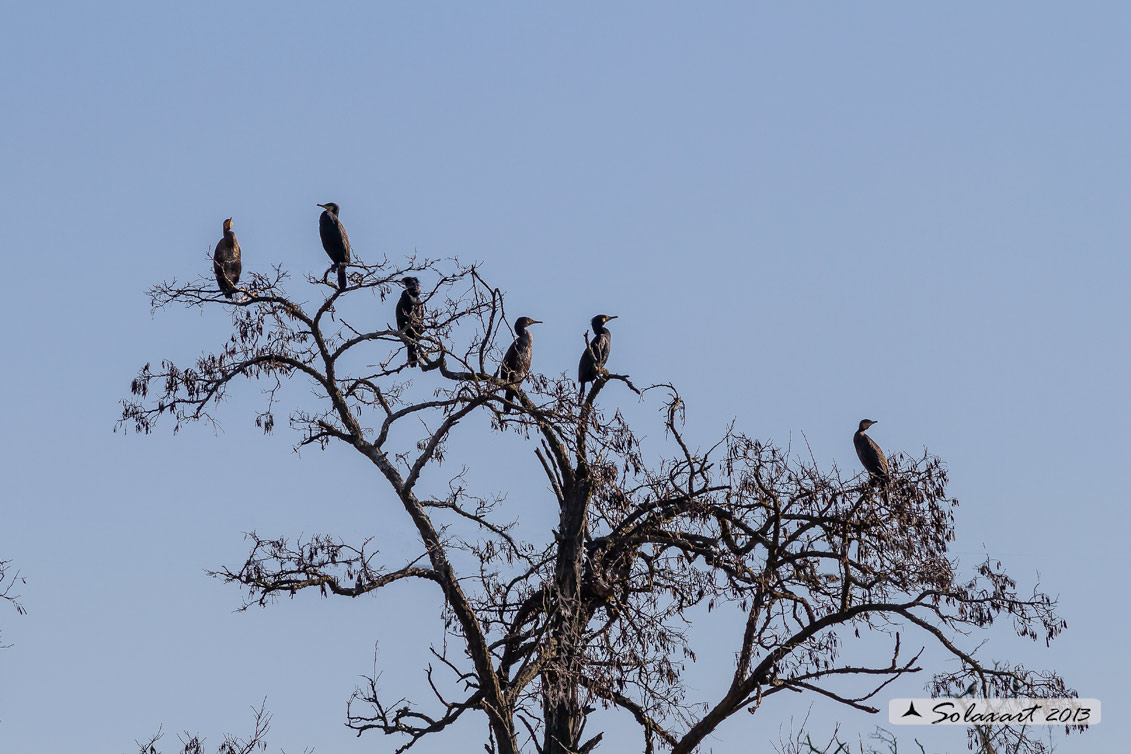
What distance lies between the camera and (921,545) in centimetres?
1021

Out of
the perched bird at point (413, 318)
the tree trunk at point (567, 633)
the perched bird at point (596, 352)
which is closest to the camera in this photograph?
the perched bird at point (413, 318)

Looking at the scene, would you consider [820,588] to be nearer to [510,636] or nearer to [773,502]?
[773,502]

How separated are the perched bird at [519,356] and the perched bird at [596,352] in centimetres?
53

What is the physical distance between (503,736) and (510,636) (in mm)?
833

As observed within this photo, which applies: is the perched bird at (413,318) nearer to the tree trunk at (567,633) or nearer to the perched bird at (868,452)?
the tree trunk at (567,633)

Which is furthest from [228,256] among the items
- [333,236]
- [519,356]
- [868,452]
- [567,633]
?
[868,452]

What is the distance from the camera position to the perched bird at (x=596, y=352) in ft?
41.1

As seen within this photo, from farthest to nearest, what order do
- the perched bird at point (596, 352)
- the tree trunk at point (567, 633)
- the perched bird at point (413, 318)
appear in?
the perched bird at point (596, 352), the tree trunk at point (567, 633), the perched bird at point (413, 318)

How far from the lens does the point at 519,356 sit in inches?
475

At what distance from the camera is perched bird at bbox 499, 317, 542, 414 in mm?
10906

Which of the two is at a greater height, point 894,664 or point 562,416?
point 562,416

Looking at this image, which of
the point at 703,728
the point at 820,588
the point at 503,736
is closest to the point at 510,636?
the point at 503,736

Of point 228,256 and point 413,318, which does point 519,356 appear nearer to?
point 413,318

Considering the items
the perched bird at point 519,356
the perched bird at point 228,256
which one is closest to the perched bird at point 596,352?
the perched bird at point 519,356
